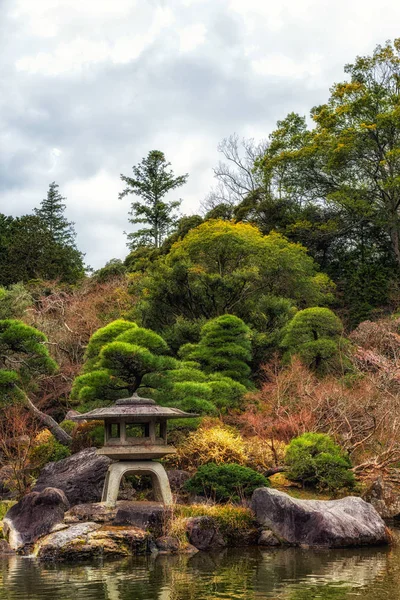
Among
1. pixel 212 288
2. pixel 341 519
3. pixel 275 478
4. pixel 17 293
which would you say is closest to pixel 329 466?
pixel 275 478

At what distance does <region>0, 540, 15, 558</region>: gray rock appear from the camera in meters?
12.7

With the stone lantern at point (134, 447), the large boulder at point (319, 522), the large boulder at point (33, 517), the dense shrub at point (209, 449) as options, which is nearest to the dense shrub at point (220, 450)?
the dense shrub at point (209, 449)

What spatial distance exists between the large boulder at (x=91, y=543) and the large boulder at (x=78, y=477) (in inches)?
92.6

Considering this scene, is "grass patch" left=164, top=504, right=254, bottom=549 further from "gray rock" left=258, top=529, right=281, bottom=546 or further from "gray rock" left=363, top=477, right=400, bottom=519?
"gray rock" left=363, top=477, right=400, bottom=519

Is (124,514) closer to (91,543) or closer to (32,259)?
(91,543)

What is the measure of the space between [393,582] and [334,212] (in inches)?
932

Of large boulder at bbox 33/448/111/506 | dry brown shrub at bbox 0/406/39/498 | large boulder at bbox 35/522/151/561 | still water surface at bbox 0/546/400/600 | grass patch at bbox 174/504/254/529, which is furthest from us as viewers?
dry brown shrub at bbox 0/406/39/498

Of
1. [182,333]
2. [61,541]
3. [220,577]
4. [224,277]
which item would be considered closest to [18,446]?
[61,541]

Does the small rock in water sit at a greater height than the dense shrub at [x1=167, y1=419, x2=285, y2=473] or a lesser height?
lesser

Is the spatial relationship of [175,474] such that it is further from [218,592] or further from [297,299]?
[297,299]

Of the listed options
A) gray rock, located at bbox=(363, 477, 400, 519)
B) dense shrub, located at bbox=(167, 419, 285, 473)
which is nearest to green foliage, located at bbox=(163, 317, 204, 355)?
dense shrub, located at bbox=(167, 419, 285, 473)

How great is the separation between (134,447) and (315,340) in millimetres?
8169

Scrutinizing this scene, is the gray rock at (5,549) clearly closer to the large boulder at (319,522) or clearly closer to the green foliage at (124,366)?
the green foliage at (124,366)

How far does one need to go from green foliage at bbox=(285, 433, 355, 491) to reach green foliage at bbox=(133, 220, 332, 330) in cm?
829
